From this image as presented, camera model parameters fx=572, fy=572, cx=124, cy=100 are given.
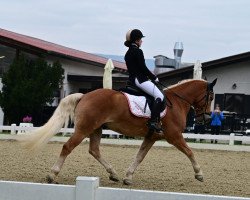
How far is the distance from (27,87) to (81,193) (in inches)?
787

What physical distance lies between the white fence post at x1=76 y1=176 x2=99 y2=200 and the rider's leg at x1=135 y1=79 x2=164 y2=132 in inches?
164

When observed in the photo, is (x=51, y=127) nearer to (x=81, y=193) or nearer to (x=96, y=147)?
(x=96, y=147)

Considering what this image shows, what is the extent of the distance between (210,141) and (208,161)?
7.01 metres

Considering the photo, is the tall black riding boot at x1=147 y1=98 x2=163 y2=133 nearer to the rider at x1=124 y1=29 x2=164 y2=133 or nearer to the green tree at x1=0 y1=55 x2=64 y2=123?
the rider at x1=124 y1=29 x2=164 y2=133

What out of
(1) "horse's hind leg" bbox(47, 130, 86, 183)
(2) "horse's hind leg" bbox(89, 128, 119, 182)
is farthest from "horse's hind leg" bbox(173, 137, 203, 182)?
(1) "horse's hind leg" bbox(47, 130, 86, 183)

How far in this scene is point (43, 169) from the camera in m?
10.5

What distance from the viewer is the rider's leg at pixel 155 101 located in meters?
8.78

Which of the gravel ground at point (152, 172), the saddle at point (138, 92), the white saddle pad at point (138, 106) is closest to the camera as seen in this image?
the gravel ground at point (152, 172)

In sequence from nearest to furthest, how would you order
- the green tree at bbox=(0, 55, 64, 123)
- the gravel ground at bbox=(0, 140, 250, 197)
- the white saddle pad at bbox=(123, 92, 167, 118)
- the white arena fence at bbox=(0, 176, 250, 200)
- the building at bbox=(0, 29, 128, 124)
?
the white arena fence at bbox=(0, 176, 250, 200) → the gravel ground at bbox=(0, 140, 250, 197) → the white saddle pad at bbox=(123, 92, 167, 118) → the green tree at bbox=(0, 55, 64, 123) → the building at bbox=(0, 29, 128, 124)

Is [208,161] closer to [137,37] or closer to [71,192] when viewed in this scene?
[137,37]

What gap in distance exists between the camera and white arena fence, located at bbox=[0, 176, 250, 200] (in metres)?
4.59

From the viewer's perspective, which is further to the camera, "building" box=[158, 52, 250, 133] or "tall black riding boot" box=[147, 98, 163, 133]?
"building" box=[158, 52, 250, 133]

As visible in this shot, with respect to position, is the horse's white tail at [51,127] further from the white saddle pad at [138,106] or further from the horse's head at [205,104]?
the horse's head at [205,104]

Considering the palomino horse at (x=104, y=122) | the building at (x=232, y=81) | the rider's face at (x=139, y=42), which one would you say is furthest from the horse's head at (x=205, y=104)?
the building at (x=232, y=81)
